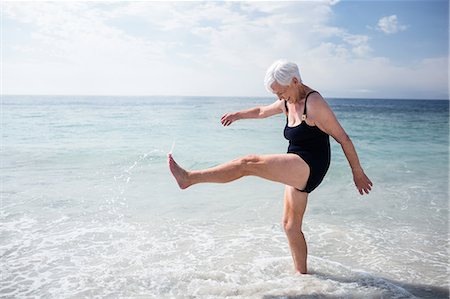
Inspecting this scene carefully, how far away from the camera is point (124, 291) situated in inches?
145

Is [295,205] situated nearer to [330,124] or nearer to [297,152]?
[297,152]

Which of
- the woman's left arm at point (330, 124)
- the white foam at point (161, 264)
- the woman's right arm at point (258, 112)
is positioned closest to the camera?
the woman's left arm at point (330, 124)

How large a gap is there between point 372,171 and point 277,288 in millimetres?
8203

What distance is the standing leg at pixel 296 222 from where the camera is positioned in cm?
373

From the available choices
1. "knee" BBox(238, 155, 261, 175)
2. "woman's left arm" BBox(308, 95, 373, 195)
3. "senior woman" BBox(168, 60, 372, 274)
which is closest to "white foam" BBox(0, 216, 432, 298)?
"senior woman" BBox(168, 60, 372, 274)

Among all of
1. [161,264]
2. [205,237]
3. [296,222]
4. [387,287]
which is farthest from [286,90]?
[205,237]

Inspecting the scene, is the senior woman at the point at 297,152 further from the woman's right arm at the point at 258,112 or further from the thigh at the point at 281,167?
the woman's right arm at the point at 258,112

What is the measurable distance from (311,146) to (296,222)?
89 cm

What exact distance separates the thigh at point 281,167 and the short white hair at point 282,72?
0.69 m

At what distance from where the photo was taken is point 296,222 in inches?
150

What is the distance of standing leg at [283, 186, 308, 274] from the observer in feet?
12.2

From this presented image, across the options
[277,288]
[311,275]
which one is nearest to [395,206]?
[311,275]

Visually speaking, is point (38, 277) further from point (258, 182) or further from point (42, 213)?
point (258, 182)

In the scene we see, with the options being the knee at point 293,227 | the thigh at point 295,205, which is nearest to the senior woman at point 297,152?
the thigh at point 295,205
